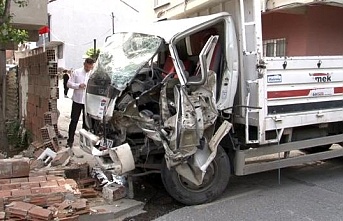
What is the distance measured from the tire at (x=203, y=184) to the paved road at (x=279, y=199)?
0.11 meters

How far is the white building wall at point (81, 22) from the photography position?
32344 mm

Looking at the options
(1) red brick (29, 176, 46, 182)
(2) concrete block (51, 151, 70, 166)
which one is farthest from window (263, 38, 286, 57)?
(1) red brick (29, 176, 46, 182)

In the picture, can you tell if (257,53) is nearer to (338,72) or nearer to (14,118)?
(338,72)

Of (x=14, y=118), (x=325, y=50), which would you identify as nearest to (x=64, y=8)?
(x=14, y=118)

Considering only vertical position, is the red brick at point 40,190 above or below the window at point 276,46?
below

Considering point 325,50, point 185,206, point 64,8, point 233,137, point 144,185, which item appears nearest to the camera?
point 185,206

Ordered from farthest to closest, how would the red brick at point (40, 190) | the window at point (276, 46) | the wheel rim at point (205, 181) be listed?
the window at point (276, 46) < the wheel rim at point (205, 181) < the red brick at point (40, 190)

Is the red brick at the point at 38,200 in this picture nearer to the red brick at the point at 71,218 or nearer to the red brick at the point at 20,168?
the red brick at the point at 71,218

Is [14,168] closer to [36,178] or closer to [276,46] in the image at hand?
[36,178]

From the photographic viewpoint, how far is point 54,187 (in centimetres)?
516

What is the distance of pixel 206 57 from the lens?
550cm

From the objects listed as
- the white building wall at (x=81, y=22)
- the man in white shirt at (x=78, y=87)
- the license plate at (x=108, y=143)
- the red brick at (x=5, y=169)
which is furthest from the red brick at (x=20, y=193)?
the white building wall at (x=81, y=22)

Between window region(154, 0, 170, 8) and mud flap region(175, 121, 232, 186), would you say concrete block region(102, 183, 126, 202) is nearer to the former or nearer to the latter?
mud flap region(175, 121, 232, 186)

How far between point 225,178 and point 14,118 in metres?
7.64
